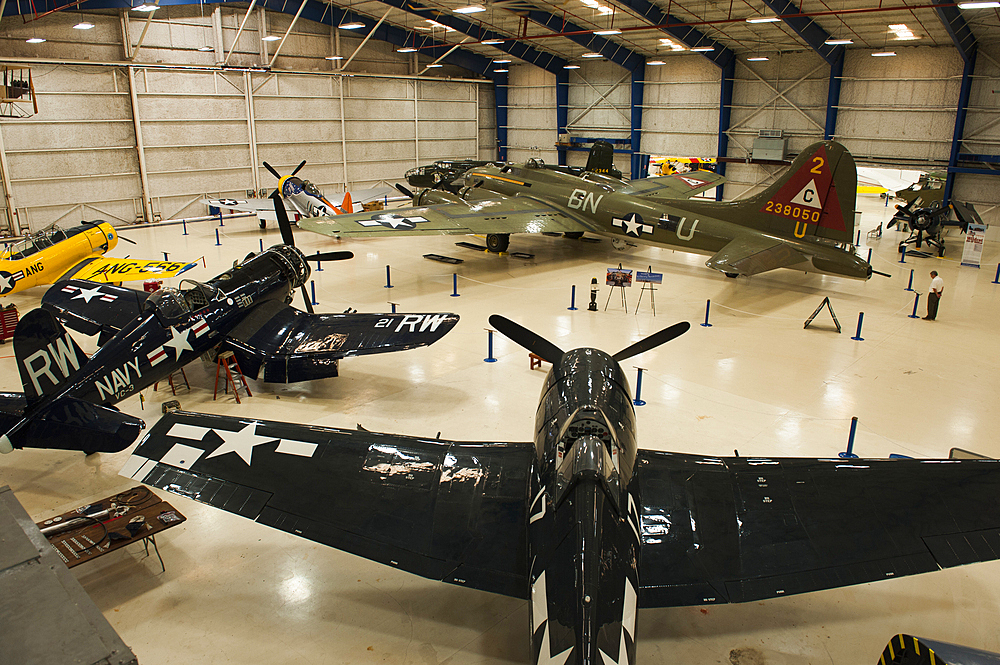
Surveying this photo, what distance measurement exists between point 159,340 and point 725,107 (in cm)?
2714

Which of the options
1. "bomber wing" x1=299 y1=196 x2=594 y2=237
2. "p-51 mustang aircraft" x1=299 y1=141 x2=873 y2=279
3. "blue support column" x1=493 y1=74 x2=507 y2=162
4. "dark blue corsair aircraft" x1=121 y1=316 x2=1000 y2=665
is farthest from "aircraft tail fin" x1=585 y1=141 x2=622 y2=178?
"dark blue corsair aircraft" x1=121 y1=316 x2=1000 y2=665

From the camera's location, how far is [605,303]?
14148mm

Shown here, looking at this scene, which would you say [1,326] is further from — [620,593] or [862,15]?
[862,15]

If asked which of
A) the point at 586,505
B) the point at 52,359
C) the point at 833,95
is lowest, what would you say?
the point at 586,505

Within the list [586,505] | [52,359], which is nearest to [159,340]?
[52,359]

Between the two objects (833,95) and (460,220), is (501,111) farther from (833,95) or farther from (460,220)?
(460,220)

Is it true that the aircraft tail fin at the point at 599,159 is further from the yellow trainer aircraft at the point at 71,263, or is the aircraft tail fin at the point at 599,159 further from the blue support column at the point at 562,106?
the yellow trainer aircraft at the point at 71,263

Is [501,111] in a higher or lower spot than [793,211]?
higher

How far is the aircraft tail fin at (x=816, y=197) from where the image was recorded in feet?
43.2

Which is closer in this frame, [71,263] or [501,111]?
[71,263]

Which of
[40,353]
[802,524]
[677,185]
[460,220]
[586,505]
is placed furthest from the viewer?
[677,185]

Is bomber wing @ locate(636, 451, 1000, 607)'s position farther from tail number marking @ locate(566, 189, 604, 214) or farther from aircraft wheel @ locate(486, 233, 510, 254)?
aircraft wheel @ locate(486, 233, 510, 254)

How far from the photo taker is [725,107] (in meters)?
28.7

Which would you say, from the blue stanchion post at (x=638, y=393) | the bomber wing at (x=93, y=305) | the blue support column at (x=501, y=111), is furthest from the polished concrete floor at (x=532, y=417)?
the blue support column at (x=501, y=111)
